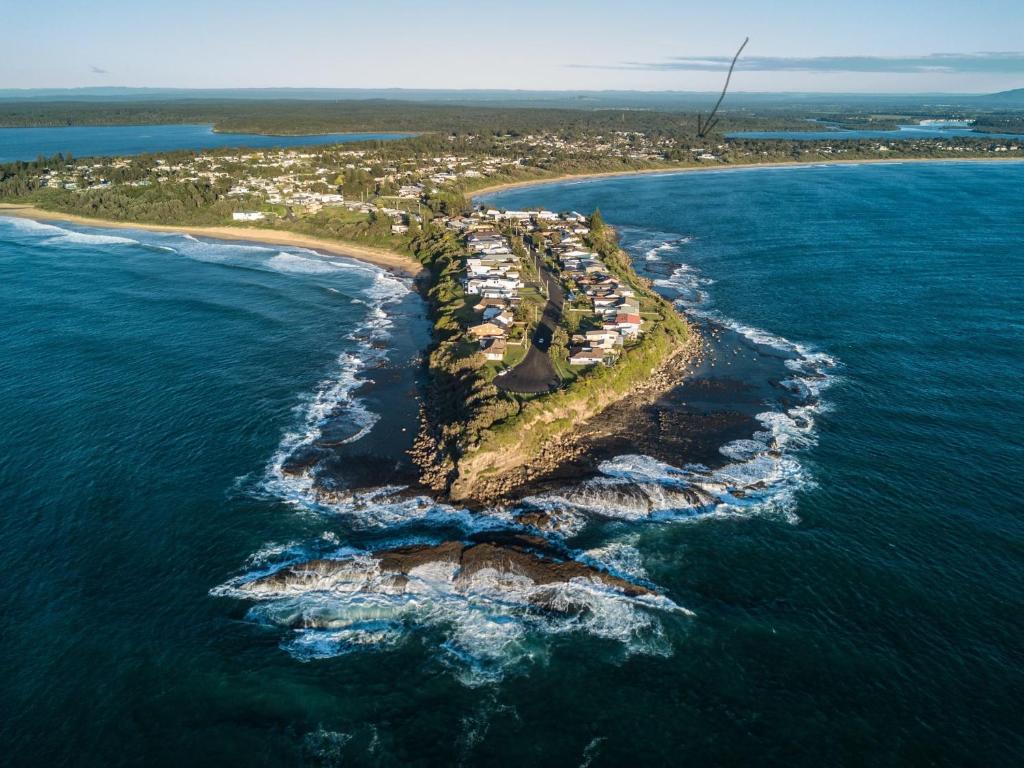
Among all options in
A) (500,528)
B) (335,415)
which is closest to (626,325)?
(335,415)

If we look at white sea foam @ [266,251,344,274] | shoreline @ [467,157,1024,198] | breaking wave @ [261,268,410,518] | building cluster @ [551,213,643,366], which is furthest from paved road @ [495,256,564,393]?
shoreline @ [467,157,1024,198]

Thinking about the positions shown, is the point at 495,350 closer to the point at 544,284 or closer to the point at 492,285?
the point at 492,285

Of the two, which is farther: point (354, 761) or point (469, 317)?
point (469, 317)

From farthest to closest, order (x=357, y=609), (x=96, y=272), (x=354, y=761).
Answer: (x=96, y=272), (x=357, y=609), (x=354, y=761)

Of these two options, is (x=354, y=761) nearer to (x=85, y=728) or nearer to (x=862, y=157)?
(x=85, y=728)

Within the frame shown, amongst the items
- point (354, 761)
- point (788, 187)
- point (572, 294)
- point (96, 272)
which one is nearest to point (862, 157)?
point (788, 187)

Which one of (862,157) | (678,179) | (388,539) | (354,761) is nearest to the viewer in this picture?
(354,761)
